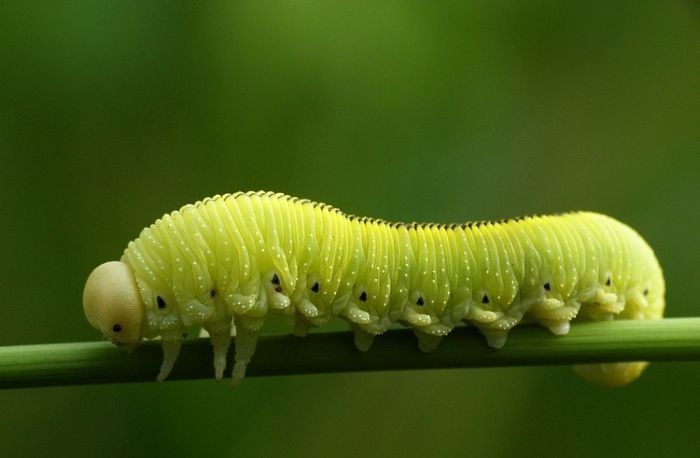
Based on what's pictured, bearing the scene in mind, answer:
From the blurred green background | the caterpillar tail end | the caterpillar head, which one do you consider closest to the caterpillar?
the caterpillar head

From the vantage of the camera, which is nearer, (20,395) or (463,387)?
(20,395)

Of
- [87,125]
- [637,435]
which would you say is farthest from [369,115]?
[637,435]

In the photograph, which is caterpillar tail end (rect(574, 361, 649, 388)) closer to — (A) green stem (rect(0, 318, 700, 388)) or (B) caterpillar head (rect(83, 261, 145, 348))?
(A) green stem (rect(0, 318, 700, 388))

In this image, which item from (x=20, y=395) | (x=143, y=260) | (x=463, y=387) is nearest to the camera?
(x=143, y=260)

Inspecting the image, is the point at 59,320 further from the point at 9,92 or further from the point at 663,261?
the point at 663,261

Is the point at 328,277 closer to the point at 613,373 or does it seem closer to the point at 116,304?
the point at 116,304

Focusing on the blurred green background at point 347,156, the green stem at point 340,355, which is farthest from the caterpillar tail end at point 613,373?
the blurred green background at point 347,156

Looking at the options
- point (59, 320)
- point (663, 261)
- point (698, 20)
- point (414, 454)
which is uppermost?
point (698, 20)
